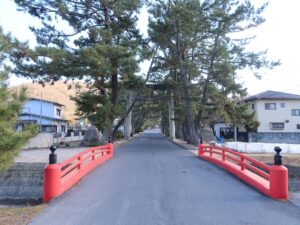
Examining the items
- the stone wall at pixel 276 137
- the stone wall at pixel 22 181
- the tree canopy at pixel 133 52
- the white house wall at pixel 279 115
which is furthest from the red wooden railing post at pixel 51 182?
the white house wall at pixel 279 115

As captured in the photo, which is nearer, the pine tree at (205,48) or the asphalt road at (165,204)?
the asphalt road at (165,204)

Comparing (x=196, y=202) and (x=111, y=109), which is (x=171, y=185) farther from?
(x=111, y=109)

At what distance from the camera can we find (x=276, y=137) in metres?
50.2

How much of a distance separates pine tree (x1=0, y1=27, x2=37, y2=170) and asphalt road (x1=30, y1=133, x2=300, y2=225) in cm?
156

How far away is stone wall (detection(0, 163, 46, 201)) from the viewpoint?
15.5 metres

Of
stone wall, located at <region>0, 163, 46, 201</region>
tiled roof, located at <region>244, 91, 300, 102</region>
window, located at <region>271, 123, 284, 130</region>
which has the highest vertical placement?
tiled roof, located at <region>244, 91, 300, 102</region>

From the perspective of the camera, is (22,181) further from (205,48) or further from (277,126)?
(277,126)

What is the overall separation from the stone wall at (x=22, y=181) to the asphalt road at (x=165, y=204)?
4.04 m

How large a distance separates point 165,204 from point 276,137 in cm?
4477

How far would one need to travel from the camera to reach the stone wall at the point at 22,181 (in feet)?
51.0

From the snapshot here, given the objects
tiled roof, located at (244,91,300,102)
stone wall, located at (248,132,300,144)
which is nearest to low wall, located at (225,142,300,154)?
stone wall, located at (248,132,300,144)

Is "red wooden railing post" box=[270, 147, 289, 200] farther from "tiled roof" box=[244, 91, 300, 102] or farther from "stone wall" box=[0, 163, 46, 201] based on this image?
"tiled roof" box=[244, 91, 300, 102]

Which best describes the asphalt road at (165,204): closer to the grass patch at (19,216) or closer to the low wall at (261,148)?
the grass patch at (19,216)

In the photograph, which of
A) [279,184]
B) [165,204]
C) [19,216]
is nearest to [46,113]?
[19,216]
